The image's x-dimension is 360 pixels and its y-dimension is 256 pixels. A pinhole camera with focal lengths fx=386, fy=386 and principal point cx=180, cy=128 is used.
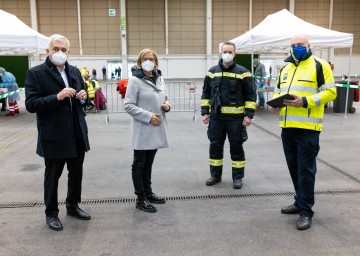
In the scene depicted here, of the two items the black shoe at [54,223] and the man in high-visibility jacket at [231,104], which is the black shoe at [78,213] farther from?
the man in high-visibility jacket at [231,104]

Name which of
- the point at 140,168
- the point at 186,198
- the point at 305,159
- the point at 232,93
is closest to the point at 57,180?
the point at 140,168

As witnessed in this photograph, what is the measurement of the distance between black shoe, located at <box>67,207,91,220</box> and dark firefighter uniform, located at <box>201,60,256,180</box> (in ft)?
6.70

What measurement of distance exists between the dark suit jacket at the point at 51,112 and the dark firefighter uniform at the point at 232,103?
201 cm

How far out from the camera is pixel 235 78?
5.08 meters

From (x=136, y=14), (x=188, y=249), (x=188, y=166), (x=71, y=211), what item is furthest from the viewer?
(x=136, y=14)

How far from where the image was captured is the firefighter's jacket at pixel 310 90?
3.79 m

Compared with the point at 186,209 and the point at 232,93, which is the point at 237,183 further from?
the point at 232,93

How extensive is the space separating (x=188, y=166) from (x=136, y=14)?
3208 cm

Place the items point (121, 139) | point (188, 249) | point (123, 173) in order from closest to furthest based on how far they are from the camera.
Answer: point (188, 249), point (123, 173), point (121, 139)

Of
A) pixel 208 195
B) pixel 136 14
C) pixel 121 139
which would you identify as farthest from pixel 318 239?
pixel 136 14

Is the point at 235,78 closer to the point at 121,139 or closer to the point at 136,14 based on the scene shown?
the point at 121,139

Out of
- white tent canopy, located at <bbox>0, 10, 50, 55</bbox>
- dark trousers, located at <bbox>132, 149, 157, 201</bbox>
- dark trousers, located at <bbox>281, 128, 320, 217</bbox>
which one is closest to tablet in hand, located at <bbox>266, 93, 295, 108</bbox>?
dark trousers, located at <bbox>281, 128, 320, 217</bbox>

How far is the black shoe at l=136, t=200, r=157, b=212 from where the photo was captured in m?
4.45

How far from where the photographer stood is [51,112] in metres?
3.80
